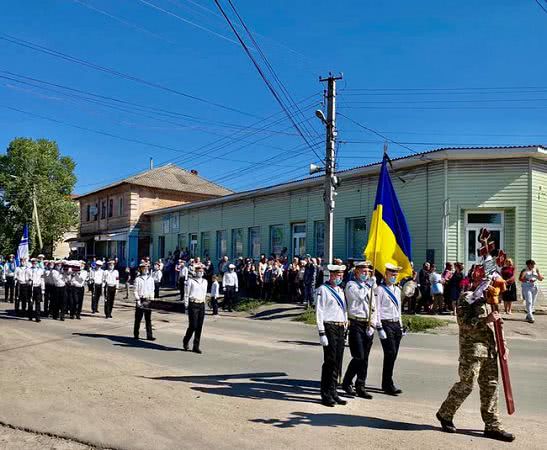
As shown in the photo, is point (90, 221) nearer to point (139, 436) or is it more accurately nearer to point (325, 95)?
point (325, 95)

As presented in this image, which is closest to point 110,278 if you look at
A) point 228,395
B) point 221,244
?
point 228,395

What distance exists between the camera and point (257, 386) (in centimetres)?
875

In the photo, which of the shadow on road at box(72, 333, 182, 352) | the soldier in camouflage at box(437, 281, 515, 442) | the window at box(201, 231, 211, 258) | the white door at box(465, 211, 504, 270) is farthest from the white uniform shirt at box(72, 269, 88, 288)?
the window at box(201, 231, 211, 258)

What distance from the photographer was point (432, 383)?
9133 millimetres

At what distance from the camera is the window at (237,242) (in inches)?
1267

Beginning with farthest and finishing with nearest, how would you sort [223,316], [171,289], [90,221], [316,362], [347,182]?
[90,221], [171,289], [347,182], [223,316], [316,362]

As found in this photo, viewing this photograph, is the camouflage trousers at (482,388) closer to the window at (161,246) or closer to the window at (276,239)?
the window at (276,239)

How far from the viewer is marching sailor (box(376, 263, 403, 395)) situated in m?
8.48

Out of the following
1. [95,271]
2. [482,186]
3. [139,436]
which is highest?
[482,186]

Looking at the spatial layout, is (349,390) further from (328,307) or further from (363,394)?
(328,307)

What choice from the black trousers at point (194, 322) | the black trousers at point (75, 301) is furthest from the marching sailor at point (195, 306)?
the black trousers at point (75, 301)

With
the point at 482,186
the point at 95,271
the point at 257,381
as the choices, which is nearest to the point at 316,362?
the point at 257,381

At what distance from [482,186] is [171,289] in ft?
57.4

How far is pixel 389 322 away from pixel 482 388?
2572 millimetres
